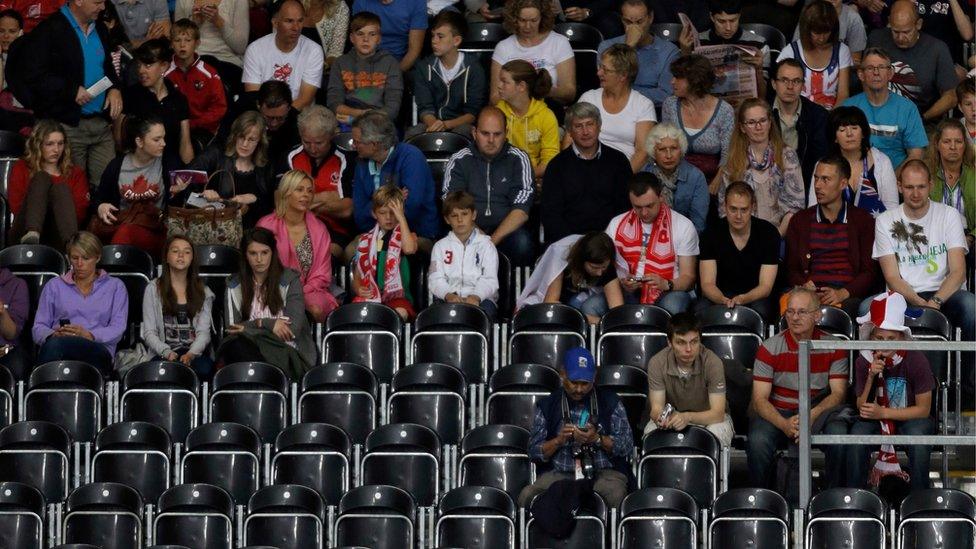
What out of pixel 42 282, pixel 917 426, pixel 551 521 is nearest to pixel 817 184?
pixel 917 426

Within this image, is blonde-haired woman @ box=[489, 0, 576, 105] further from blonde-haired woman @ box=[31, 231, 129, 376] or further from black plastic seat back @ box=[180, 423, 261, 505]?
black plastic seat back @ box=[180, 423, 261, 505]

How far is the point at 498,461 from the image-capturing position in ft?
40.5

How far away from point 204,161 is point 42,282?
1.24m

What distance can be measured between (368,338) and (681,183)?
7.03 feet

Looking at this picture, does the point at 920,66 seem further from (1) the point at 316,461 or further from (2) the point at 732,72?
(1) the point at 316,461

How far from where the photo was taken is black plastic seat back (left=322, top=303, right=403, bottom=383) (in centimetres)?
1338

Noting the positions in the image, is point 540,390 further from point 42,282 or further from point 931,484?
point 42,282

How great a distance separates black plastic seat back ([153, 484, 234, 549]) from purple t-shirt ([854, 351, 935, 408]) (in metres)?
3.38

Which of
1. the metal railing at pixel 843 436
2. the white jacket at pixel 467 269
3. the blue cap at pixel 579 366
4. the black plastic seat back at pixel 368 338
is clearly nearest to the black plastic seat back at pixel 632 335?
the white jacket at pixel 467 269

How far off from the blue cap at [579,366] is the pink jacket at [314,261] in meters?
2.14

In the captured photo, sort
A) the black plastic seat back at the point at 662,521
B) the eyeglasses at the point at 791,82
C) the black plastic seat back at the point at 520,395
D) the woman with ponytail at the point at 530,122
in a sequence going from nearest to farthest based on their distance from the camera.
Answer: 1. the black plastic seat back at the point at 662,521
2. the black plastic seat back at the point at 520,395
3. the eyeglasses at the point at 791,82
4. the woman with ponytail at the point at 530,122

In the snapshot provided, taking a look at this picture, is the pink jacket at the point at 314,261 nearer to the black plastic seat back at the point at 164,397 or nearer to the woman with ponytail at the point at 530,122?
the black plastic seat back at the point at 164,397

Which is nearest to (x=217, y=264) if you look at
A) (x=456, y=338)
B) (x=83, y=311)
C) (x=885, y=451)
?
(x=83, y=311)

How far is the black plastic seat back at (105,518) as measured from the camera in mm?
12172
